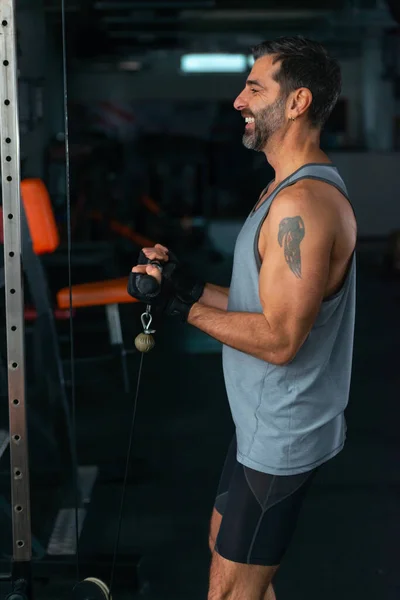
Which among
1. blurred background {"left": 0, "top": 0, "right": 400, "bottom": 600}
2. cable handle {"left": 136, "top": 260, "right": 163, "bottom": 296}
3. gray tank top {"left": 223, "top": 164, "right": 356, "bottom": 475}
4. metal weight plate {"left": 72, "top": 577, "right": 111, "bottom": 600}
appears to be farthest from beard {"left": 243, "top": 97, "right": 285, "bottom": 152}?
metal weight plate {"left": 72, "top": 577, "right": 111, "bottom": 600}

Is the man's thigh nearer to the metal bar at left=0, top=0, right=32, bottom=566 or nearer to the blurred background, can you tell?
the metal bar at left=0, top=0, right=32, bottom=566

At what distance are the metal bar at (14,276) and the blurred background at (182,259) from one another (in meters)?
0.14

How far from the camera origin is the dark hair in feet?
5.52

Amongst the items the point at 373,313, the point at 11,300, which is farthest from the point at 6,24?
the point at 373,313

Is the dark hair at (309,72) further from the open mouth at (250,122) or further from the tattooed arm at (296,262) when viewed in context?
the tattooed arm at (296,262)

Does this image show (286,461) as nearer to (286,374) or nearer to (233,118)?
(286,374)

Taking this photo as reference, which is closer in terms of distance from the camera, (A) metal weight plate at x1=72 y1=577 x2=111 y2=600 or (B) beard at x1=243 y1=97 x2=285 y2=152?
(B) beard at x1=243 y1=97 x2=285 y2=152

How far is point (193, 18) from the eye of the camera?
8430 millimetres

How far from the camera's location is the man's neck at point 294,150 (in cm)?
170

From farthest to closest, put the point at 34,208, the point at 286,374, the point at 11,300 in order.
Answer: the point at 34,208, the point at 11,300, the point at 286,374

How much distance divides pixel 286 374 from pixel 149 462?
2013 mm

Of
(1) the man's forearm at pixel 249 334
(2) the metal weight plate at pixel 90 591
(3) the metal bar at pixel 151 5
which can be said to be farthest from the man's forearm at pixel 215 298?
(3) the metal bar at pixel 151 5

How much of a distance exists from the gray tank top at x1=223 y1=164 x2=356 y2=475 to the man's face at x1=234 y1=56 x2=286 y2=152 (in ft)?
0.35

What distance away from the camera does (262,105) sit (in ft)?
5.58
